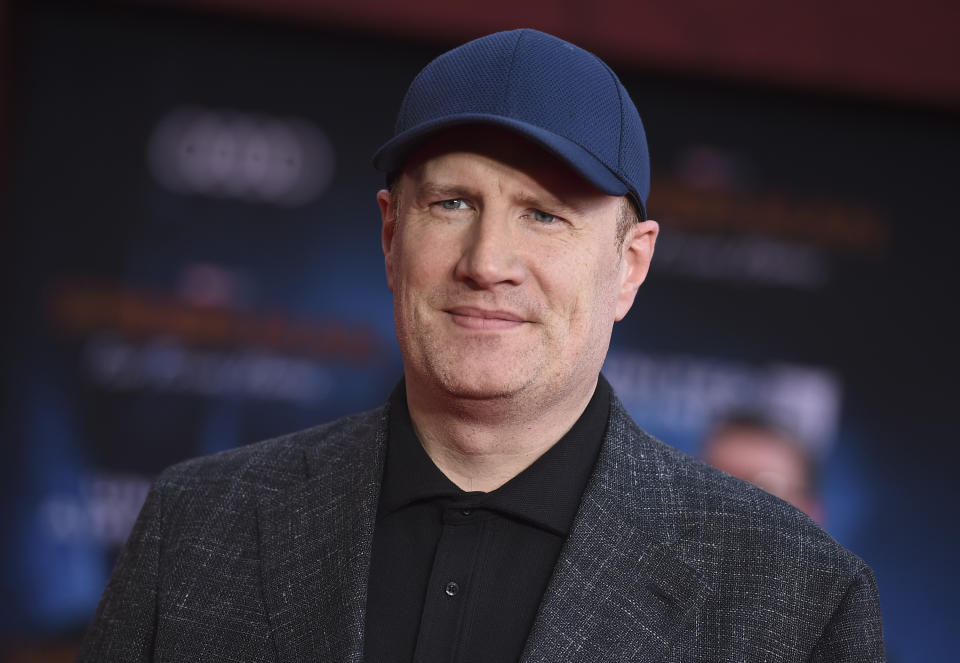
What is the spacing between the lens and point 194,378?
2.92 meters

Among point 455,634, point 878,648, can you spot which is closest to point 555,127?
point 455,634

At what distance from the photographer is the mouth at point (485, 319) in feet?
4.28

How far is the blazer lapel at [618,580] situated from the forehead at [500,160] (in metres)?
0.35

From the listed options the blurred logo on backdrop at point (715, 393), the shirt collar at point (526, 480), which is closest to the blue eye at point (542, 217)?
the shirt collar at point (526, 480)

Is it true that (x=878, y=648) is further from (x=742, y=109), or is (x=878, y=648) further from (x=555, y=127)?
(x=742, y=109)

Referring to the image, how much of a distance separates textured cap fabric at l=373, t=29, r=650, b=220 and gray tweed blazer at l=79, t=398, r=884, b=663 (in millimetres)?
350

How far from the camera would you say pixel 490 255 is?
128 centimetres

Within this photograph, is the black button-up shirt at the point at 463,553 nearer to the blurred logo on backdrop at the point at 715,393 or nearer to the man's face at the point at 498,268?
the man's face at the point at 498,268

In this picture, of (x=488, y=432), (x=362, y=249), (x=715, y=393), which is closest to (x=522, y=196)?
(x=488, y=432)

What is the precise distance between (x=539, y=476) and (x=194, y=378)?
176 centimetres

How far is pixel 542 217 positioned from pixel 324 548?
489 mm

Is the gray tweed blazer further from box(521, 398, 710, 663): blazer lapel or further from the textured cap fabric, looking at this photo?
the textured cap fabric

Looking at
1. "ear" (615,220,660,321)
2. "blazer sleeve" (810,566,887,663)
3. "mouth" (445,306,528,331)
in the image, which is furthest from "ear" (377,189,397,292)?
"blazer sleeve" (810,566,887,663)

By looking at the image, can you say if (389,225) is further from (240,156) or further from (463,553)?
(240,156)
